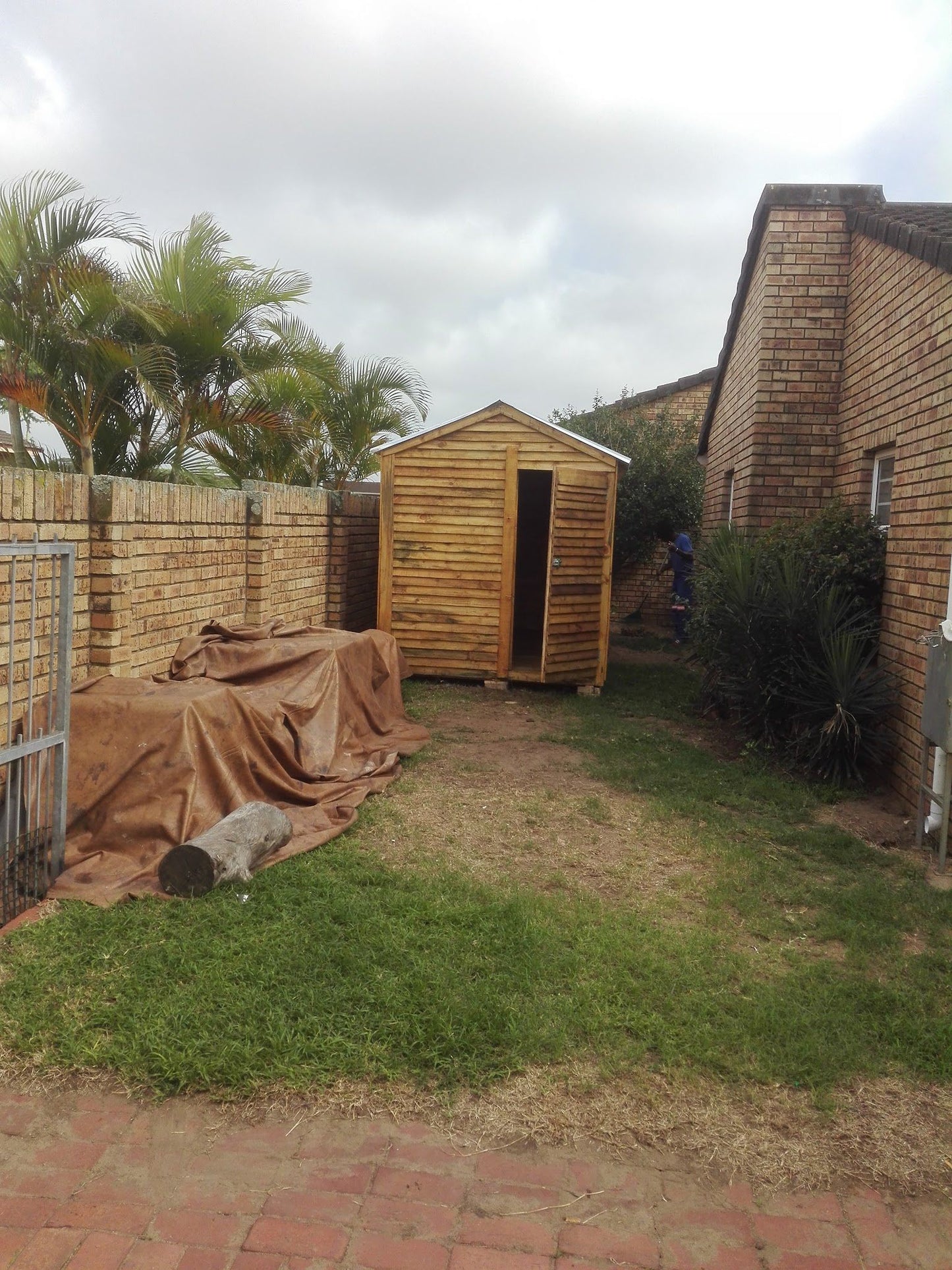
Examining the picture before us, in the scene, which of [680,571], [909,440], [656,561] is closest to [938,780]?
[909,440]

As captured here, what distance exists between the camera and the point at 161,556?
6.47m

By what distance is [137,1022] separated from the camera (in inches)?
134

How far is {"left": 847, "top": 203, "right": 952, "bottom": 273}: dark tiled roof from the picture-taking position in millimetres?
Answer: 6418

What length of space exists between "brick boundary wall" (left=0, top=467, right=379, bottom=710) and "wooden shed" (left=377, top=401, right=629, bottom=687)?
0.91 meters

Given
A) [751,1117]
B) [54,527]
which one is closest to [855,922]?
[751,1117]

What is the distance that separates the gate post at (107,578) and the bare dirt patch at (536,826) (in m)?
2.00

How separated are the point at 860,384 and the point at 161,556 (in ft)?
20.3

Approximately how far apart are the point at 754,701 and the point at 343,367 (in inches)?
339

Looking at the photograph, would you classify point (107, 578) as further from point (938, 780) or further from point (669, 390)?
point (669, 390)

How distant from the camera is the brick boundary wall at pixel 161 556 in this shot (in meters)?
5.15

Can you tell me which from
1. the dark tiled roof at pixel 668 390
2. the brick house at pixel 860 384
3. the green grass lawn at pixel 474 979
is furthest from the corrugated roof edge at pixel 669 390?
the green grass lawn at pixel 474 979

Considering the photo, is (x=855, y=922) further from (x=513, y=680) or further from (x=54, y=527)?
(x=513, y=680)

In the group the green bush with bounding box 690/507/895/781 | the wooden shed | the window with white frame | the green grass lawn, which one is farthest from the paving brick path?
the wooden shed

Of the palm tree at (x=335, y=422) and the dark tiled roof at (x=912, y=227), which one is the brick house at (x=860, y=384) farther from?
the palm tree at (x=335, y=422)
